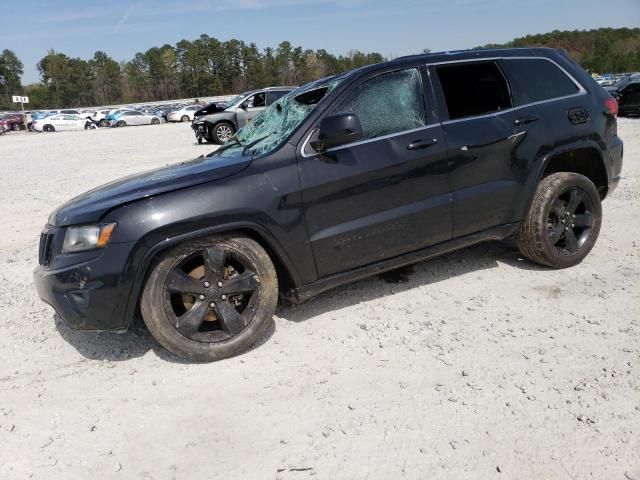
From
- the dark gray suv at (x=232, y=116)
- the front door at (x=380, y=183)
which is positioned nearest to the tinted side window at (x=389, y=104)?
the front door at (x=380, y=183)

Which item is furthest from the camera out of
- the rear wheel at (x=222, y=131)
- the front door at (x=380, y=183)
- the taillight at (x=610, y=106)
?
the rear wheel at (x=222, y=131)

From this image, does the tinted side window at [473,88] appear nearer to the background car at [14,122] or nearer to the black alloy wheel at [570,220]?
the black alloy wheel at [570,220]

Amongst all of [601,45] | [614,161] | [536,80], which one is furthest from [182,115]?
[601,45]

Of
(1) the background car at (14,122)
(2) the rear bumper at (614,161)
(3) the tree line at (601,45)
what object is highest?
(3) the tree line at (601,45)

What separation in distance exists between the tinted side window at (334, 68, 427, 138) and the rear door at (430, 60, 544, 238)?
192 millimetres

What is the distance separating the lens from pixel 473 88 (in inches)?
165

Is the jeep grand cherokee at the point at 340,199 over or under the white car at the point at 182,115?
under

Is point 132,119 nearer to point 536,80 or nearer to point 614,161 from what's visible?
point 536,80

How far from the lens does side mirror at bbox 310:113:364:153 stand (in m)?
3.34

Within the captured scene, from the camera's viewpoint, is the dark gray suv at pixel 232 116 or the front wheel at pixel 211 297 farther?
the dark gray suv at pixel 232 116

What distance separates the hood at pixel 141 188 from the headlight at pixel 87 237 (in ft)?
0.16

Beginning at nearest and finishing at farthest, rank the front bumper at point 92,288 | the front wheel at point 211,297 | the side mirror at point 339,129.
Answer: the front bumper at point 92,288, the front wheel at point 211,297, the side mirror at point 339,129

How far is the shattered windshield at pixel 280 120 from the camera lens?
3649 millimetres

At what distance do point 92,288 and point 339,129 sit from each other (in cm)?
177
